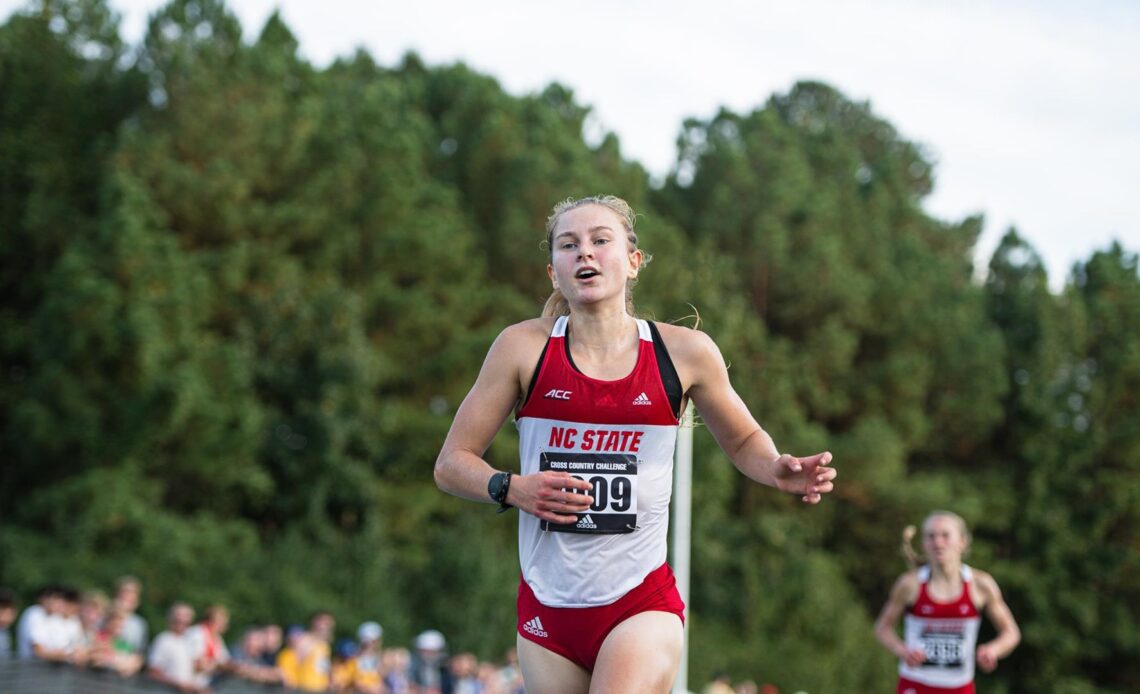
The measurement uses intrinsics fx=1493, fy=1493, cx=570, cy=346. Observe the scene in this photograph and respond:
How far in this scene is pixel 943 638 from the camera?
9.71 meters

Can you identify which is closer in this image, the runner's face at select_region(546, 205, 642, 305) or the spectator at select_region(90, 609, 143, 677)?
the runner's face at select_region(546, 205, 642, 305)

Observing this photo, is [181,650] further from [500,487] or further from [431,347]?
[431,347]

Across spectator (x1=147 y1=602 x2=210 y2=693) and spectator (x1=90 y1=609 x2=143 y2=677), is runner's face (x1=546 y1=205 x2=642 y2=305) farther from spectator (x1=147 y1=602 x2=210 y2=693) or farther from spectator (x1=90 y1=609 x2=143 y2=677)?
spectator (x1=147 y1=602 x2=210 y2=693)

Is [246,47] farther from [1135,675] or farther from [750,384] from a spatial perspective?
[1135,675]

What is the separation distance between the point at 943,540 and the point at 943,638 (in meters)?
0.63

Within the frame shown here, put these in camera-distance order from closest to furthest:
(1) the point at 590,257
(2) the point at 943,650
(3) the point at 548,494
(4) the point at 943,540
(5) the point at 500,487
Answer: (3) the point at 548,494, (5) the point at 500,487, (1) the point at 590,257, (2) the point at 943,650, (4) the point at 943,540

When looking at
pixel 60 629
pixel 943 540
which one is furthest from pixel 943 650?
pixel 60 629

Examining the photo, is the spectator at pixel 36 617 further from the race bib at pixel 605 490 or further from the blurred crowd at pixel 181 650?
the race bib at pixel 605 490

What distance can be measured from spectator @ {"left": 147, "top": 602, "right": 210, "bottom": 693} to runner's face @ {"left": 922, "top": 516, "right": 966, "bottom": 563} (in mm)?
6083

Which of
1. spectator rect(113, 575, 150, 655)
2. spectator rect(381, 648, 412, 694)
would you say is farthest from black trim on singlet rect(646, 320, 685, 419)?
spectator rect(381, 648, 412, 694)

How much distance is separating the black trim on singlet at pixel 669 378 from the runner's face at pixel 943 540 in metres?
4.94

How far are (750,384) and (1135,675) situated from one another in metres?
14.6

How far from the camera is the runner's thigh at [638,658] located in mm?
5070

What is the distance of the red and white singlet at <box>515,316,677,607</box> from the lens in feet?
17.1
